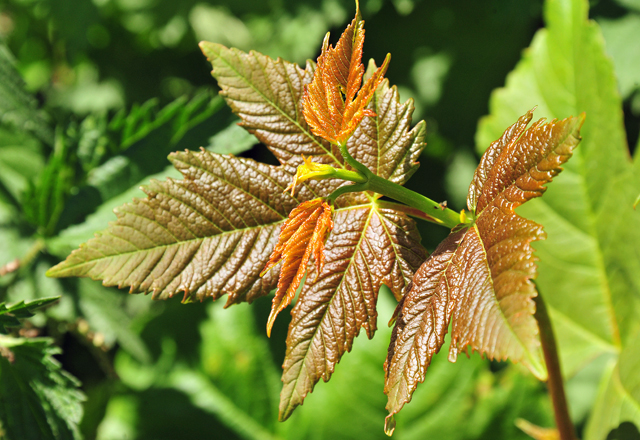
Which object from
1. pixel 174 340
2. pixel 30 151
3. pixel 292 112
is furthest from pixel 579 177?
pixel 30 151

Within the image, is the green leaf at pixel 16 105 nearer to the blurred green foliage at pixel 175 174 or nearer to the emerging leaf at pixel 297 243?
the blurred green foliage at pixel 175 174

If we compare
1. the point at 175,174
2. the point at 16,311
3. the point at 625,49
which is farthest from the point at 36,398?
the point at 625,49

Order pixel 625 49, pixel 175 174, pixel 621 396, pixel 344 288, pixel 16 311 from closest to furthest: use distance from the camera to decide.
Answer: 1. pixel 344 288
2. pixel 16 311
3. pixel 621 396
4. pixel 175 174
5. pixel 625 49

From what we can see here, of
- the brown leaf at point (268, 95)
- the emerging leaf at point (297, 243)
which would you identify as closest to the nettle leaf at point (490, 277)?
the emerging leaf at point (297, 243)

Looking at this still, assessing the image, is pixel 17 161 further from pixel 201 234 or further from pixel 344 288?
pixel 344 288

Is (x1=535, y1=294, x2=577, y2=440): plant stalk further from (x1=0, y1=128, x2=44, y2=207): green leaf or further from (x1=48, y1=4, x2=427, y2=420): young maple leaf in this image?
(x1=0, y1=128, x2=44, y2=207): green leaf

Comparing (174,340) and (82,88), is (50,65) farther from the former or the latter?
(174,340)
